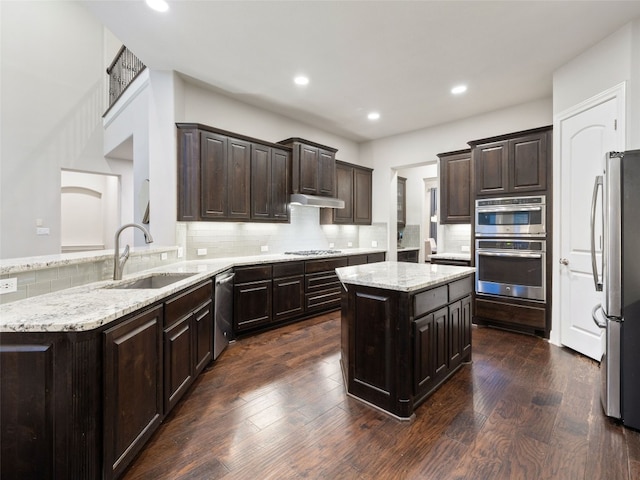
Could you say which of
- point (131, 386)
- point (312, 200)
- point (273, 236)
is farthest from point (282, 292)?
point (131, 386)

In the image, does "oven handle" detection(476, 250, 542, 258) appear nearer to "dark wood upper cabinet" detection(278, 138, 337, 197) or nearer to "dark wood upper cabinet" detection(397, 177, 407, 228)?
"dark wood upper cabinet" detection(278, 138, 337, 197)

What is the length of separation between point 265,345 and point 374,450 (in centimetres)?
189

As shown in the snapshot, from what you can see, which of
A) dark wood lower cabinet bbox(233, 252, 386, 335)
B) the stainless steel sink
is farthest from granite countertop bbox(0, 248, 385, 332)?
dark wood lower cabinet bbox(233, 252, 386, 335)

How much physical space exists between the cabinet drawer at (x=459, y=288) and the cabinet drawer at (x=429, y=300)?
11 centimetres

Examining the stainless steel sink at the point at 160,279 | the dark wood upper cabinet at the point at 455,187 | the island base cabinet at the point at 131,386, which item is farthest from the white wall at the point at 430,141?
the island base cabinet at the point at 131,386

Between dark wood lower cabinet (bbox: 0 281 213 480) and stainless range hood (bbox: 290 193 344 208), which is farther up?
stainless range hood (bbox: 290 193 344 208)

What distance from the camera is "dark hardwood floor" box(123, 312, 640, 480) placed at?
1608 mm

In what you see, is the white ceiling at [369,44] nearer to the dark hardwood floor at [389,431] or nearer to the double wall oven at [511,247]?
the double wall oven at [511,247]

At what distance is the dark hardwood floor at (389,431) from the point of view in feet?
5.28

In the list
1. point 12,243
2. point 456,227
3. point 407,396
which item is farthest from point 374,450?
point 12,243

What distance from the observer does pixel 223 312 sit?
3.13m

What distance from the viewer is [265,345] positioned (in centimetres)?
339

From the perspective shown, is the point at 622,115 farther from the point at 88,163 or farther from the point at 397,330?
the point at 88,163

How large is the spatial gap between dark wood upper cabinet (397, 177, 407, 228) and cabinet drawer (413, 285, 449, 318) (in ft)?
15.4
